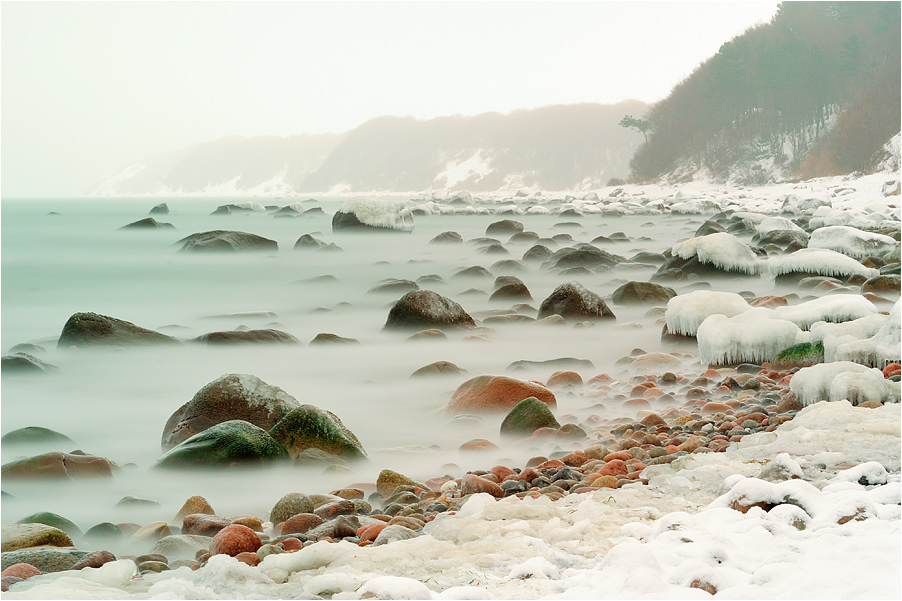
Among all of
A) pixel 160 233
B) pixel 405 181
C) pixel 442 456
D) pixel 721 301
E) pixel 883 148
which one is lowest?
pixel 442 456

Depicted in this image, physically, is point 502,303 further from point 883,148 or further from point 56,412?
point 883,148

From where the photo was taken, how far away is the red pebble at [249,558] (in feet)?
9.14

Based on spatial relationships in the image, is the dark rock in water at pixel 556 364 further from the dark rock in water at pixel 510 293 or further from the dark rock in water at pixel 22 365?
the dark rock in water at pixel 22 365

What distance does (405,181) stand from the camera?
13700 cm

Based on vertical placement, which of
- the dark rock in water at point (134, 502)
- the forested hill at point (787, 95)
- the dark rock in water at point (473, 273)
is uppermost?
the forested hill at point (787, 95)

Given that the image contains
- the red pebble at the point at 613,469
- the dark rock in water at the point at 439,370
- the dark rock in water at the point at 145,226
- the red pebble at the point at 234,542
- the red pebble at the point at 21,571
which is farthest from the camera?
the dark rock in water at the point at 145,226

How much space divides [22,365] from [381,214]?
1489 cm

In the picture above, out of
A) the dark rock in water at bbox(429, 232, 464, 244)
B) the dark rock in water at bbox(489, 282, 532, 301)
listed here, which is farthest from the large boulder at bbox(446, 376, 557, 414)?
the dark rock in water at bbox(429, 232, 464, 244)

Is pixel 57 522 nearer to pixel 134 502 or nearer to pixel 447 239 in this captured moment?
pixel 134 502

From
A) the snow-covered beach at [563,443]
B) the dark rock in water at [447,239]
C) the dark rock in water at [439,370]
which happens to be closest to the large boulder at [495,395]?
the snow-covered beach at [563,443]

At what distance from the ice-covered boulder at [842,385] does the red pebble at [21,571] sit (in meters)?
4.31

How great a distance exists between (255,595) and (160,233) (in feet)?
69.0

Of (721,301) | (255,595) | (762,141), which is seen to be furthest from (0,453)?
(762,141)

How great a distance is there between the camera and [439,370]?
636 centimetres
